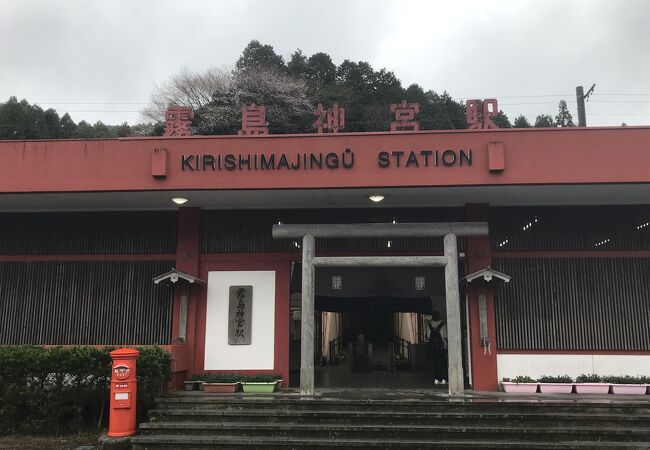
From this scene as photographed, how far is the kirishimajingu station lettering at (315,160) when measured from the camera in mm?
10203

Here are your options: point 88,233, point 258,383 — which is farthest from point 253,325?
point 88,233

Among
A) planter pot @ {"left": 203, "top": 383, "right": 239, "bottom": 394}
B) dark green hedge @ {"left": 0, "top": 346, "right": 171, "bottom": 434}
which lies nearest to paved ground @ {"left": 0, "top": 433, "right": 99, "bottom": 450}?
dark green hedge @ {"left": 0, "top": 346, "right": 171, "bottom": 434}

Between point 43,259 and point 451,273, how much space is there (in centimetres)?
861

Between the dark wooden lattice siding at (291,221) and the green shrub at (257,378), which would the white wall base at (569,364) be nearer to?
the dark wooden lattice siding at (291,221)

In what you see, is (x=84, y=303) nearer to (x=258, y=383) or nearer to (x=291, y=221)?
(x=258, y=383)

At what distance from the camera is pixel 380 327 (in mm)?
19078

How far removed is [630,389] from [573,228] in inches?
128

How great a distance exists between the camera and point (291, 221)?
38.8 feet

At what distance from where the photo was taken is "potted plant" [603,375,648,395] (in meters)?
10.3

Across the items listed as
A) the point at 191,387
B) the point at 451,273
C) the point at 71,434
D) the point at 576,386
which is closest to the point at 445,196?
the point at 451,273

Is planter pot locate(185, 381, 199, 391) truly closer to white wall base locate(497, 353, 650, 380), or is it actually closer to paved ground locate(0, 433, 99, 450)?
Answer: paved ground locate(0, 433, 99, 450)

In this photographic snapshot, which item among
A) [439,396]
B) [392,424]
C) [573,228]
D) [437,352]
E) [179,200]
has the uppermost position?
[179,200]

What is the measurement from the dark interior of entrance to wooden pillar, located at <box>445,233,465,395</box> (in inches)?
69.2

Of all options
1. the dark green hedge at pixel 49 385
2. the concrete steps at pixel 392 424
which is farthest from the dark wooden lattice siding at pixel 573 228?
the dark green hedge at pixel 49 385
